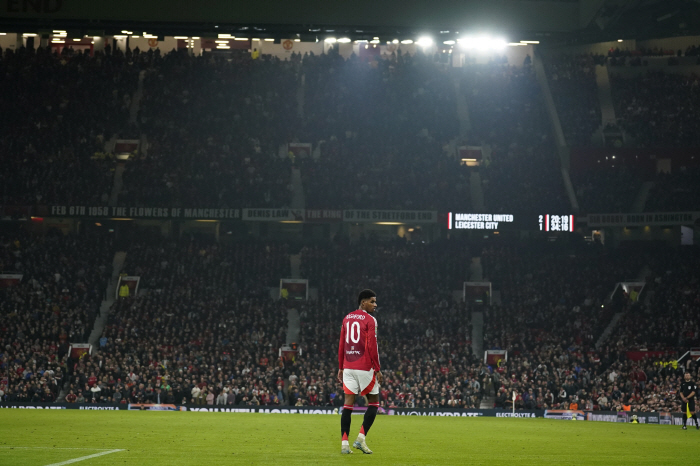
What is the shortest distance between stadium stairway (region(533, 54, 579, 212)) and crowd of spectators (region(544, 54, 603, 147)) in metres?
0.38

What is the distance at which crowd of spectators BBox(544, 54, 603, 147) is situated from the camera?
56031 mm

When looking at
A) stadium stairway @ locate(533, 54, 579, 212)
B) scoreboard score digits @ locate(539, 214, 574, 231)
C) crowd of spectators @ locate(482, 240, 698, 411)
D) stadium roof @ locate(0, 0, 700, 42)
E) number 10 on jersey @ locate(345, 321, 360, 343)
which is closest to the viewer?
number 10 on jersey @ locate(345, 321, 360, 343)

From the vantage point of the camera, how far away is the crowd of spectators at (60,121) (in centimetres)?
5075

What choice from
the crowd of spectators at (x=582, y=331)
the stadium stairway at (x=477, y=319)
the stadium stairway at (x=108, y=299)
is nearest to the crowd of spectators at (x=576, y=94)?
the crowd of spectators at (x=582, y=331)

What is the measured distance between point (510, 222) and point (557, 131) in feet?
36.0

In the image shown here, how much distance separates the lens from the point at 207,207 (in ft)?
165

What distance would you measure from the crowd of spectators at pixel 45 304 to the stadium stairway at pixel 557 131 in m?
30.8

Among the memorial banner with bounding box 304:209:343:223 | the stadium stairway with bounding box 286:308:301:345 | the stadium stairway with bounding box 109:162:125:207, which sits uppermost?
the stadium stairway with bounding box 109:162:125:207

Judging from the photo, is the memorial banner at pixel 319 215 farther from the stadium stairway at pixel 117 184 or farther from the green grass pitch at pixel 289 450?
the green grass pitch at pixel 289 450

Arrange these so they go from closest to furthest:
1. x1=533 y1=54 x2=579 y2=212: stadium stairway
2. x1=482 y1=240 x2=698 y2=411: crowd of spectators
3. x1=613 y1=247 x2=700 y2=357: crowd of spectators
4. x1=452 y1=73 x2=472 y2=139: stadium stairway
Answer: x1=482 y1=240 x2=698 y2=411: crowd of spectators
x1=613 y1=247 x2=700 y2=357: crowd of spectators
x1=533 y1=54 x2=579 y2=212: stadium stairway
x1=452 y1=73 x2=472 y2=139: stadium stairway

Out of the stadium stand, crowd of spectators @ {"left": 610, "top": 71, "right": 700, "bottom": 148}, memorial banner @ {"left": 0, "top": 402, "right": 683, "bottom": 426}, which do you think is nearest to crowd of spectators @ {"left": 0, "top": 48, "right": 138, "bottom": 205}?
the stadium stand

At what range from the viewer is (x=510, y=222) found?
49125 millimetres

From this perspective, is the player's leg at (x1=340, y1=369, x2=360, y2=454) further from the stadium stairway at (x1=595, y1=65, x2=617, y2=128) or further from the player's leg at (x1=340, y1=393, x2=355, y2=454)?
the stadium stairway at (x1=595, y1=65, x2=617, y2=128)

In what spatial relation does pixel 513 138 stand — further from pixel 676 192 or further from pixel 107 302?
pixel 107 302
